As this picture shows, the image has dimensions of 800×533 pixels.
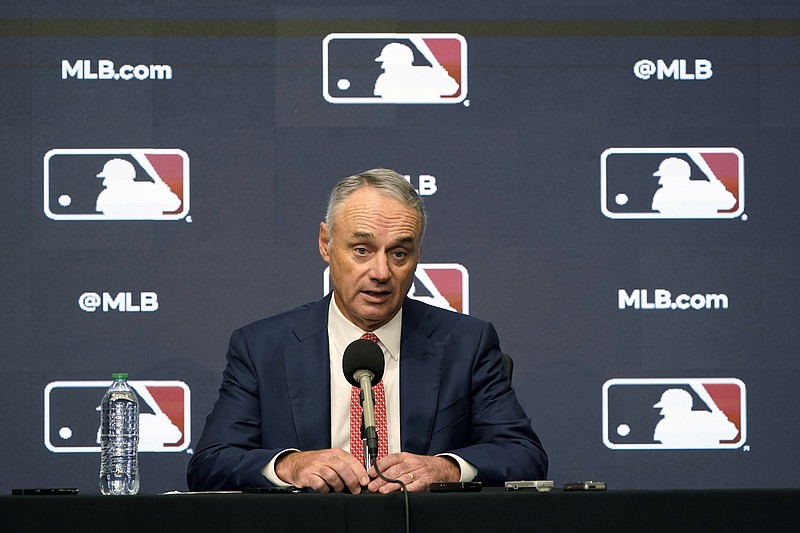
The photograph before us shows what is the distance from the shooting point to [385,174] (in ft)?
9.44

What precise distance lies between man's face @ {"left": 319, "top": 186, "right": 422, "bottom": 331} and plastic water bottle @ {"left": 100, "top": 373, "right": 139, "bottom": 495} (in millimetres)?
639

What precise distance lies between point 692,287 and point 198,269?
1.86 m

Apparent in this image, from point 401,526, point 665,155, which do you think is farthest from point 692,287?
point 401,526

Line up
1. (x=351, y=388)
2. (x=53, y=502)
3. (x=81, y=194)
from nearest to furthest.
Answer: (x=53, y=502) → (x=351, y=388) → (x=81, y=194)

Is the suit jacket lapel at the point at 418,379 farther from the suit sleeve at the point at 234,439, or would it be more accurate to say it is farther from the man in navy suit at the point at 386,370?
the suit sleeve at the point at 234,439

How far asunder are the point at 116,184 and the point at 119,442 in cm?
129

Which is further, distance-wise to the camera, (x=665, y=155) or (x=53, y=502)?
(x=665, y=155)

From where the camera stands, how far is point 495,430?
2758mm

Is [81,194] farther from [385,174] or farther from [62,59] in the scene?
[385,174]

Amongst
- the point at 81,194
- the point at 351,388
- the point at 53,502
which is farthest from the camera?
the point at 81,194

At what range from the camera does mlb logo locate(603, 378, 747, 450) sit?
3957 mm

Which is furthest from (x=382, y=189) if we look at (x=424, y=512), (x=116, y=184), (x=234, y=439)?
(x=116, y=184)

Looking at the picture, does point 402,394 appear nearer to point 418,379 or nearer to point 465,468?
point 418,379

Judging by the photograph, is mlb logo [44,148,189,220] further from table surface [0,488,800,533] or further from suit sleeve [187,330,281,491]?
table surface [0,488,800,533]
